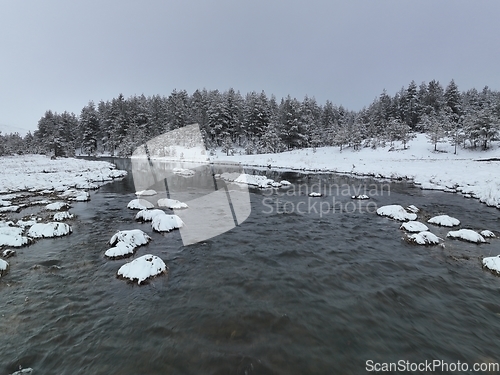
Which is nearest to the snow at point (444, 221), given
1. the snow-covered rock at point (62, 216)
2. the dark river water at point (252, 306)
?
the dark river water at point (252, 306)

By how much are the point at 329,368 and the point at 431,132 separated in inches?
2480

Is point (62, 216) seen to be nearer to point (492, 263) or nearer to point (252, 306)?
point (252, 306)

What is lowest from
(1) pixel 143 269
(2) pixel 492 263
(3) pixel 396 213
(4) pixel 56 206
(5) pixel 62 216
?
(2) pixel 492 263

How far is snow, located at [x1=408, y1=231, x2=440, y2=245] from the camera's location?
11.2 m

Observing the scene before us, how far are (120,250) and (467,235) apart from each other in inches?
635

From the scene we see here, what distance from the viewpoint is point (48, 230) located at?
1205 cm

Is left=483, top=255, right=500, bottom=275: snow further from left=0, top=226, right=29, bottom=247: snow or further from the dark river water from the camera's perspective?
left=0, top=226, right=29, bottom=247: snow

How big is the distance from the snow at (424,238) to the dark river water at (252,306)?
15.9 inches

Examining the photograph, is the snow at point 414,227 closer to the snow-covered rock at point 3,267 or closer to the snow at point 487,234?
the snow at point 487,234

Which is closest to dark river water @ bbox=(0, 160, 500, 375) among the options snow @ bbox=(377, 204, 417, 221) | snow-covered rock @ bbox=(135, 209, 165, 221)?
snow @ bbox=(377, 204, 417, 221)

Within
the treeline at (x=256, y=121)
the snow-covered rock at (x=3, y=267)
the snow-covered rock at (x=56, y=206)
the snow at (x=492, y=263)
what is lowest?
the snow at (x=492, y=263)

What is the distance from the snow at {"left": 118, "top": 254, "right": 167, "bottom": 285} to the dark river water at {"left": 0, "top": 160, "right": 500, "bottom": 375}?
26 cm

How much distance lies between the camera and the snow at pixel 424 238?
11.2 metres

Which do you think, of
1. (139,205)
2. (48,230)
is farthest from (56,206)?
(48,230)
